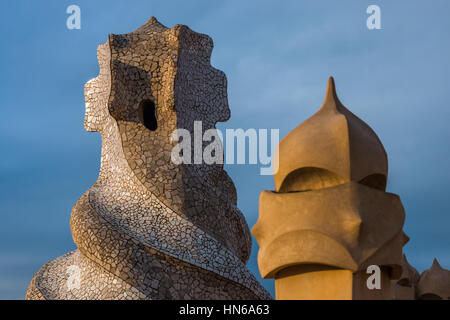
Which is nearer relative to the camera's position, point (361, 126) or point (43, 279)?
point (361, 126)

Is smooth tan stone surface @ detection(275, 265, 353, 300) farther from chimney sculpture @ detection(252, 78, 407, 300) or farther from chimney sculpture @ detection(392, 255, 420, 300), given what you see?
chimney sculpture @ detection(392, 255, 420, 300)

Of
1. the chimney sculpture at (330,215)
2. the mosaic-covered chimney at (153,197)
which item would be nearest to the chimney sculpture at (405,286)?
the mosaic-covered chimney at (153,197)

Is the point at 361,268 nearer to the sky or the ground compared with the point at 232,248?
nearer to the ground

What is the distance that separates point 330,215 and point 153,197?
3834mm

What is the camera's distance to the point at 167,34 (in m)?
9.32

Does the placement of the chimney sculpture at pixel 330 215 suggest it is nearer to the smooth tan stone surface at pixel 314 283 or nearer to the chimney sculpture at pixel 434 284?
the smooth tan stone surface at pixel 314 283

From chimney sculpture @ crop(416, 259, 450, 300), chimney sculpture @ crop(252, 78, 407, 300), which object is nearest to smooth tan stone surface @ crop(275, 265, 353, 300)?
chimney sculpture @ crop(252, 78, 407, 300)

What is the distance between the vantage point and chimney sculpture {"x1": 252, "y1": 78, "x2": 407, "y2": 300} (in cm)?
504
